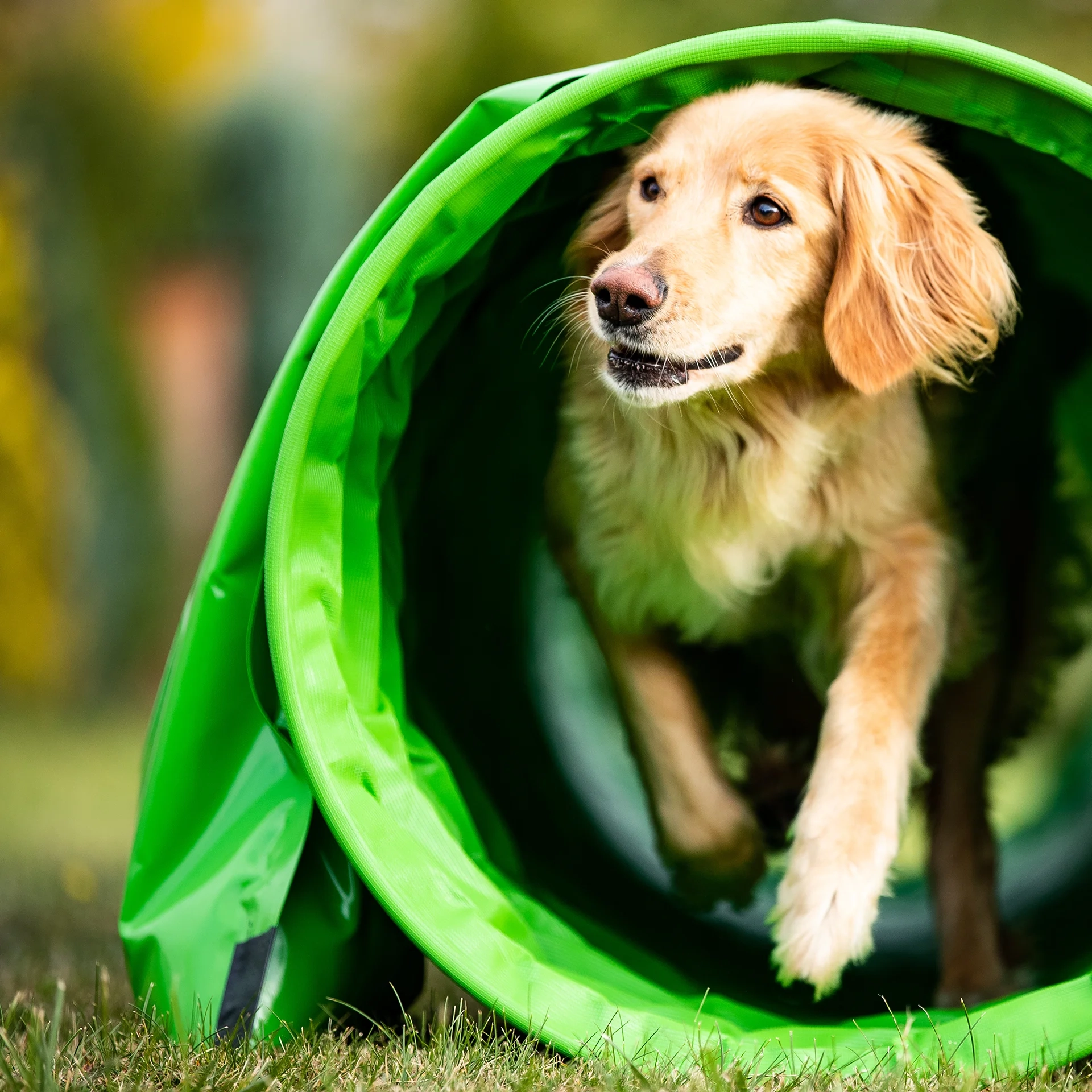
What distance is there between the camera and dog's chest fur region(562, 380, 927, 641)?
8.10 feet

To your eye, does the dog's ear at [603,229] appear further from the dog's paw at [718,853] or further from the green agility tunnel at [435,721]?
the dog's paw at [718,853]

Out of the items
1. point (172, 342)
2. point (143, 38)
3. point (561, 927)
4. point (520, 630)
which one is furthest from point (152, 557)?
point (561, 927)

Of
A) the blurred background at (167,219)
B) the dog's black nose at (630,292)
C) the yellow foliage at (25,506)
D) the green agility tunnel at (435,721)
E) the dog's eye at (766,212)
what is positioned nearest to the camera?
the green agility tunnel at (435,721)

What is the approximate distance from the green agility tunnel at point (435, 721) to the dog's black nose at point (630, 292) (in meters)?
0.20

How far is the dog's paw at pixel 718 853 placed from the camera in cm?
250

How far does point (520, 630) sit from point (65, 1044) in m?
1.57

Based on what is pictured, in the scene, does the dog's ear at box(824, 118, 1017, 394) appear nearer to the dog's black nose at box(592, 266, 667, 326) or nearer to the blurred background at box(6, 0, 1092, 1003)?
the dog's black nose at box(592, 266, 667, 326)

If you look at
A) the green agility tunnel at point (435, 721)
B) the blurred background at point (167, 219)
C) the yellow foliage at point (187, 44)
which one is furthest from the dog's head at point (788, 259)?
the yellow foliage at point (187, 44)

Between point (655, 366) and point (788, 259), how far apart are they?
0.31m

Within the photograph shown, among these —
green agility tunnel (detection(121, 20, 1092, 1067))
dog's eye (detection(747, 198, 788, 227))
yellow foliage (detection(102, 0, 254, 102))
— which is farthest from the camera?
yellow foliage (detection(102, 0, 254, 102))

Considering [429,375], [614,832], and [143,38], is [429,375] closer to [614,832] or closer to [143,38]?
[614,832]

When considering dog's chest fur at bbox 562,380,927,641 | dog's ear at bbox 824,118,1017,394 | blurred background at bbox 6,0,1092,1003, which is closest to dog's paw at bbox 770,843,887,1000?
dog's chest fur at bbox 562,380,927,641

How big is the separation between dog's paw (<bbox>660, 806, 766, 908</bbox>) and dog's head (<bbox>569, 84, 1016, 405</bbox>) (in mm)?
823

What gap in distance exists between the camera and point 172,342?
8750 mm
